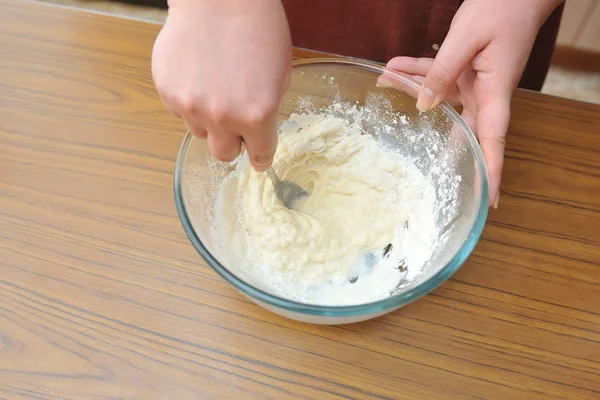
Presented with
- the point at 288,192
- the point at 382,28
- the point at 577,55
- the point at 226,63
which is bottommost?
the point at 577,55

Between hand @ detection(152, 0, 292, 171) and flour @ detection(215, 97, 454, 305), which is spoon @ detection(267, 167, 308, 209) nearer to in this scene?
flour @ detection(215, 97, 454, 305)

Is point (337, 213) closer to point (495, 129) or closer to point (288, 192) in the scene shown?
point (288, 192)

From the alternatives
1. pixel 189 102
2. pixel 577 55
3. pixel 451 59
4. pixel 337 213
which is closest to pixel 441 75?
pixel 451 59

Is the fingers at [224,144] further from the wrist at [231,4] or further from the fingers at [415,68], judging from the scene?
the fingers at [415,68]

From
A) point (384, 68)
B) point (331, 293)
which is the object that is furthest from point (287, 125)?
point (331, 293)

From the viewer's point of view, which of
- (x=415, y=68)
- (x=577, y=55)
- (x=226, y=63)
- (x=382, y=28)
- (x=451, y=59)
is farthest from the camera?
(x=577, y=55)

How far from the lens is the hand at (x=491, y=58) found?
62cm

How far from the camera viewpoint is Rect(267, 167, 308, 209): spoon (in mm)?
702

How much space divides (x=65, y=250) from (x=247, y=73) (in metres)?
0.38

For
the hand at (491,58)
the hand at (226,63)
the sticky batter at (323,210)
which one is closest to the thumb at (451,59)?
the hand at (491,58)

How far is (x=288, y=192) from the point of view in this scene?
2.36 ft

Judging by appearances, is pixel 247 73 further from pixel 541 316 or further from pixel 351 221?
pixel 541 316

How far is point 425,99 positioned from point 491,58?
0.31 feet

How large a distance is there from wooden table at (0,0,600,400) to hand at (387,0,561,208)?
0.11 metres
